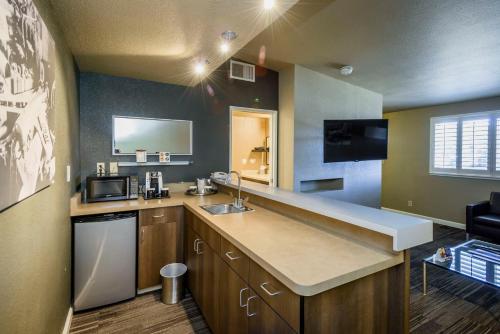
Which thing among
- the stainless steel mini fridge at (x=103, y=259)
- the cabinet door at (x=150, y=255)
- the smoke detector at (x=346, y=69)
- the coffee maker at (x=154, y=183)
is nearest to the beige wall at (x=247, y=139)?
the smoke detector at (x=346, y=69)

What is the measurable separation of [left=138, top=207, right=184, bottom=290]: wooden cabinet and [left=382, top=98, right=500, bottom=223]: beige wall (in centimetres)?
524

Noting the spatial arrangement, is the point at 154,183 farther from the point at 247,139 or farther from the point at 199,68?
the point at 247,139

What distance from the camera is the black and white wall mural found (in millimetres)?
842

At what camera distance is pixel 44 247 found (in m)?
1.39

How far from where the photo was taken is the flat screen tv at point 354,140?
402cm

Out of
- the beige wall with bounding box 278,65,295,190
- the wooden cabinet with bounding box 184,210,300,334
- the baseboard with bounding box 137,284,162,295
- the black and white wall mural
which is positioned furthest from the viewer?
the beige wall with bounding box 278,65,295,190

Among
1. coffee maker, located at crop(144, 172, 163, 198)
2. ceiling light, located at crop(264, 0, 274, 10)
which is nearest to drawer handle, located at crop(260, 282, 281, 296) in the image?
ceiling light, located at crop(264, 0, 274, 10)

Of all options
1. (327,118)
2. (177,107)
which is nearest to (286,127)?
(327,118)

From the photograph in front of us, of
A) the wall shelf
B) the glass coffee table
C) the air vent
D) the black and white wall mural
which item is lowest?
the glass coffee table

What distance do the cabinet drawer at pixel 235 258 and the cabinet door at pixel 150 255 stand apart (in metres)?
1.11

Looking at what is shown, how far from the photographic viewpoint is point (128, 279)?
93.6 inches

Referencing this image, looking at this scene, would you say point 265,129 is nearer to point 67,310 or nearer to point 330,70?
point 330,70

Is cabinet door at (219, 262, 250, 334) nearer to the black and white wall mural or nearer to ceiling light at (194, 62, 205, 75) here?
the black and white wall mural

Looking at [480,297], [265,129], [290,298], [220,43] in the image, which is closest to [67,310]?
[290,298]
